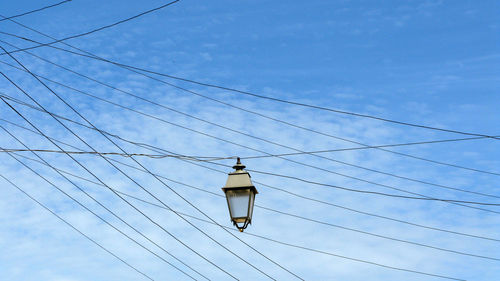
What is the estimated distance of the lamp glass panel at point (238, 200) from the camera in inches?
378

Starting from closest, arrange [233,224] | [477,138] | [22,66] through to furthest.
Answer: [233,224] < [22,66] < [477,138]

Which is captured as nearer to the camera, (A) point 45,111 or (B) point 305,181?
(A) point 45,111

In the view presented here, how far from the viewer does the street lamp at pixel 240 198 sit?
9555 mm

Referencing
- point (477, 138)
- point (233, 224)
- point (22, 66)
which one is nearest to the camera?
point (233, 224)

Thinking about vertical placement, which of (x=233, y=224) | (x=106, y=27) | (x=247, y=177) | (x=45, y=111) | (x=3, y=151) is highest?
(x=106, y=27)

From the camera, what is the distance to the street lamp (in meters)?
9.55

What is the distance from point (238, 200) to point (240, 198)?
4 cm

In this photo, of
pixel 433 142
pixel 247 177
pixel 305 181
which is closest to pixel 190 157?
pixel 305 181

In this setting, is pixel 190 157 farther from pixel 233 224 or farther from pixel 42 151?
pixel 233 224

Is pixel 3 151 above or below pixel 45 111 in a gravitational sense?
below

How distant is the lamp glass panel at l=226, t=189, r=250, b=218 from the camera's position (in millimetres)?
9594

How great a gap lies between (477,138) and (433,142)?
892 mm

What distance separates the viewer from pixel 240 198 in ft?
31.8

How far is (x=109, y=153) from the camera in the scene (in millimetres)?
12859
